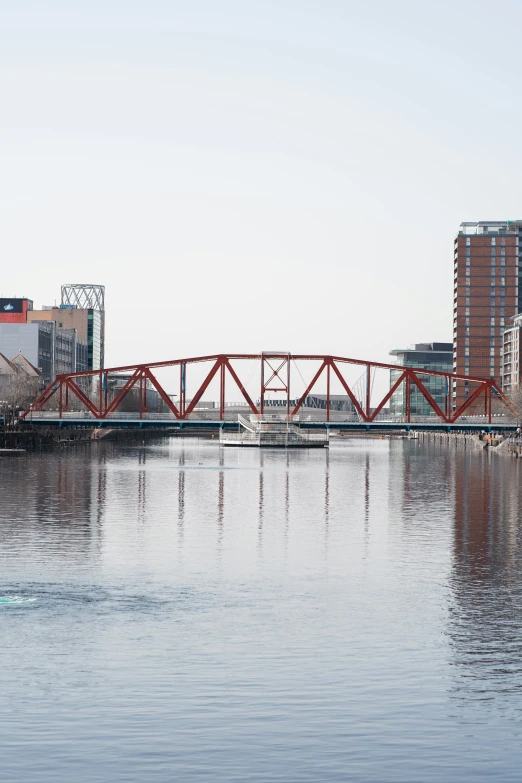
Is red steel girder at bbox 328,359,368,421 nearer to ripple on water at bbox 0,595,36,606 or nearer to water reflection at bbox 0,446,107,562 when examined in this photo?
water reflection at bbox 0,446,107,562

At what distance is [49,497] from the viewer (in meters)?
75.8

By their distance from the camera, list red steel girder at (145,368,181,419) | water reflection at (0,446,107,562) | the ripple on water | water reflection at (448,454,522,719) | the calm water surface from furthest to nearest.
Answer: red steel girder at (145,368,181,419)
water reflection at (0,446,107,562)
the ripple on water
water reflection at (448,454,522,719)
the calm water surface

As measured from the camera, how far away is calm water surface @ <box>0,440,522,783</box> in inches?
814

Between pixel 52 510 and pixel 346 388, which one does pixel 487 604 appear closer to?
pixel 52 510

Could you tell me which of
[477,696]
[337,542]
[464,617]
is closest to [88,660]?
[477,696]

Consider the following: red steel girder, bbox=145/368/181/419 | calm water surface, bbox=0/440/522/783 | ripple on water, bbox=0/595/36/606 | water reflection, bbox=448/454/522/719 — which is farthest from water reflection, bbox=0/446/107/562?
red steel girder, bbox=145/368/181/419

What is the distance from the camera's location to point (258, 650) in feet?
93.9

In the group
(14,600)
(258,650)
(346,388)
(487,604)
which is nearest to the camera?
(258,650)

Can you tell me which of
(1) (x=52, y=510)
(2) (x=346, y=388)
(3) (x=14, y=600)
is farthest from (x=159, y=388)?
(3) (x=14, y=600)

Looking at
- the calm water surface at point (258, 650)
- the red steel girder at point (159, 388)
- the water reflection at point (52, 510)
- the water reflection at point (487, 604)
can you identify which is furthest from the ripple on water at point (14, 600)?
the red steel girder at point (159, 388)

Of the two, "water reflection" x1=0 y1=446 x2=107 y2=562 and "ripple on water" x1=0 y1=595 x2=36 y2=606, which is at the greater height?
"ripple on water" x1=0 y1=595 x2=36 y2=606

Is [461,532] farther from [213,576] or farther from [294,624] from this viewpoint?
[294,624]

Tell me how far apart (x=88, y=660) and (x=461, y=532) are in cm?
3263

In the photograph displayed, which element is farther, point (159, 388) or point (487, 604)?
point (159, 388)
